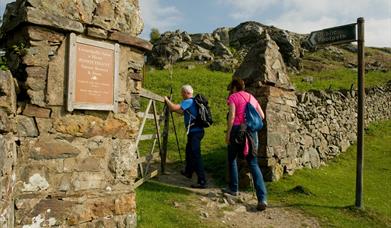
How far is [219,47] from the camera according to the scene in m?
36.3

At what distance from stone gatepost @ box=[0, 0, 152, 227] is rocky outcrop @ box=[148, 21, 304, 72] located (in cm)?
2397

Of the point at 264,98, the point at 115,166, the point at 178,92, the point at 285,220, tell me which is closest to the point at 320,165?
the point at 264,98

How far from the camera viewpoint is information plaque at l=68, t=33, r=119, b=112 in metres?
4.81

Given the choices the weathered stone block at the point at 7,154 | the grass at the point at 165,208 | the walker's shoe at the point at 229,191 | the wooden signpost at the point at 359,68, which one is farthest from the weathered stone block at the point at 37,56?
the wooden signpost at the point at 359,68

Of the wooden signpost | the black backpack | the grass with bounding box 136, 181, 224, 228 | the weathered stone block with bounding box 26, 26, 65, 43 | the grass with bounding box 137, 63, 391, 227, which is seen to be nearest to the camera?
the weathered stone block with bounding box 26, 26, 65, 43

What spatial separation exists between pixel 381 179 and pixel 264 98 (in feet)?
12.7

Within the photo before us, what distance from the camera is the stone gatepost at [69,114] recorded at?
448cm

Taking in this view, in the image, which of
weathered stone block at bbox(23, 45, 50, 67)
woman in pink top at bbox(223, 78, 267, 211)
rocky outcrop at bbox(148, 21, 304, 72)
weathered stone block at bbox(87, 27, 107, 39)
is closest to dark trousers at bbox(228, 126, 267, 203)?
woman in pink top at bbox(223, 78, 267, 211)

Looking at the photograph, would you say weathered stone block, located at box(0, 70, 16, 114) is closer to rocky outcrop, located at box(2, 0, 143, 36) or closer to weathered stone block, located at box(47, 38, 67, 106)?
weathered stone block, located at box(47, 38, 67, 106)

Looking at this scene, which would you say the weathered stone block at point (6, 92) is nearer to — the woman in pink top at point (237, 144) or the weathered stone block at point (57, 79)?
the weathered stone block at point (57, 79)

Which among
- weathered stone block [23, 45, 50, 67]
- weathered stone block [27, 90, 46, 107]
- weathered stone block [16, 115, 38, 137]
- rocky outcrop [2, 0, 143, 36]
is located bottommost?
weathered stone block [16, 115, 38, 137]

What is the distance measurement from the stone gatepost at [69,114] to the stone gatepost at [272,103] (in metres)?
3.51

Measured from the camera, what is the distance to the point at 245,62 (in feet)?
30.0

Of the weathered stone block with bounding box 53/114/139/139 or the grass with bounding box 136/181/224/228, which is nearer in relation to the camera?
the weathered stone block with bounding box 53/114/139/139
